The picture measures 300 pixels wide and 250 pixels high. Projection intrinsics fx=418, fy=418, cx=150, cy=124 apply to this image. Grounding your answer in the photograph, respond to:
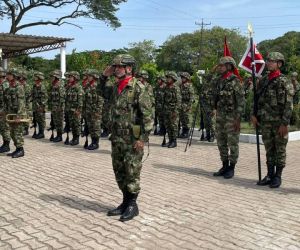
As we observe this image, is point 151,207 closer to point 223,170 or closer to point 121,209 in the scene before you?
point 121,209

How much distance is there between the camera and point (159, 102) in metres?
12.8

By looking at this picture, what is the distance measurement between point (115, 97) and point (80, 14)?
2838 cm

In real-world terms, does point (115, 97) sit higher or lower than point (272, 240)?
higher

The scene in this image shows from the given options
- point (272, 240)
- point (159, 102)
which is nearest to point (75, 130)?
point (159, 102)

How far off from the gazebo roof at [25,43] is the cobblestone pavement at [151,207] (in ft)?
45.6

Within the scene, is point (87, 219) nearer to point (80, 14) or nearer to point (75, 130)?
point (75, 130)

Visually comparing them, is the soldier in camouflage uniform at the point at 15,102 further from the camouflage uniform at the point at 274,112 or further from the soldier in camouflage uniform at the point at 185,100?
the soldier in camouflage uniform at the point at 185,100

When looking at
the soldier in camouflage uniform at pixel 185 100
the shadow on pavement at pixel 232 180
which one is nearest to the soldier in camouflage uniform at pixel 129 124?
the shadow on pavement at pixel 232 180

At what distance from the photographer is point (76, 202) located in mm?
5758

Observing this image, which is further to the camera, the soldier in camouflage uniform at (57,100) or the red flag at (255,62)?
the soldier in camouflage uniform at (57,100)

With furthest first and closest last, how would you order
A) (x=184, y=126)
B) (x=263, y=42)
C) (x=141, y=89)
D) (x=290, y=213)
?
(x=263, y=42) → (x=184, y=126) → (x=290, y=213) → (x=141, y=89)

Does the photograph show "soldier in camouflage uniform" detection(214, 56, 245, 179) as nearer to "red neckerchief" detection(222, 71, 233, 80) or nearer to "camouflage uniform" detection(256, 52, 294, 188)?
"red neckerchief" detection(222, 71, 233, 80)

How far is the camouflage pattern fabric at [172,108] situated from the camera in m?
10.7

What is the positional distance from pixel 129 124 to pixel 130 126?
0.03 metres
